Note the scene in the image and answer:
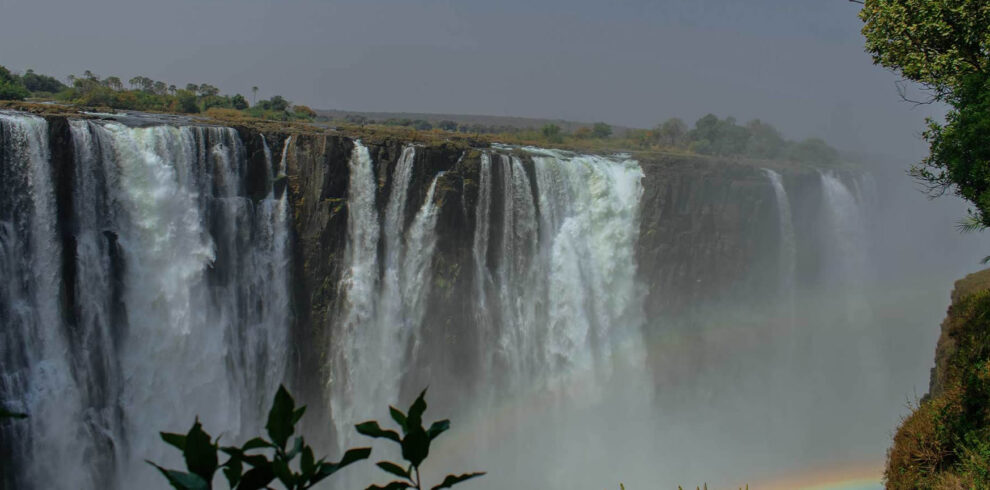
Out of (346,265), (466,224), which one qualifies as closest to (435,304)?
(466,224)

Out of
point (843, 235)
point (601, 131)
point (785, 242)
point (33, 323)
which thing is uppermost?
point (601, 131)

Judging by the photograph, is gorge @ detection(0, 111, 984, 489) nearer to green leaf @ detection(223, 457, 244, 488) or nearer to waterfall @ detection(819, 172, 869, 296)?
waterfall @ detection(819, 172, 869, 296)

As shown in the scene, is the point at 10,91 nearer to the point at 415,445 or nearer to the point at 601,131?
the point at 415,445

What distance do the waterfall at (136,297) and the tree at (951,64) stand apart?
37.9 ft

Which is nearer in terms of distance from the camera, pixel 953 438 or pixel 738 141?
pixel 953 438

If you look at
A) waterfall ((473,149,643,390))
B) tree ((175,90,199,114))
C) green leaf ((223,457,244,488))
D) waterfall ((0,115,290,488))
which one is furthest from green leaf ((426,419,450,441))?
tree ((175,90,199,114))

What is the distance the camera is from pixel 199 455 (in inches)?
59.7

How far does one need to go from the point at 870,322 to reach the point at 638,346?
1070 centimetres

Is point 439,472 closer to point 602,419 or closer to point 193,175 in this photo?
point 602,419

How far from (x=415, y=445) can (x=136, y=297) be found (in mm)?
14335

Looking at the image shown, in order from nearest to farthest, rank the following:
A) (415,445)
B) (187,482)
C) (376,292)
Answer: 1. (187,482)
2. (415,445)
3. (376,292)

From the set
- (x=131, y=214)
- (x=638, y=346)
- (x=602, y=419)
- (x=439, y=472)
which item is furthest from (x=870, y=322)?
(x=131, y=214)

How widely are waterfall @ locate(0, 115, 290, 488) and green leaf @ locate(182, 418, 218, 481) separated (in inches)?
529

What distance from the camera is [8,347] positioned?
42.2ft
